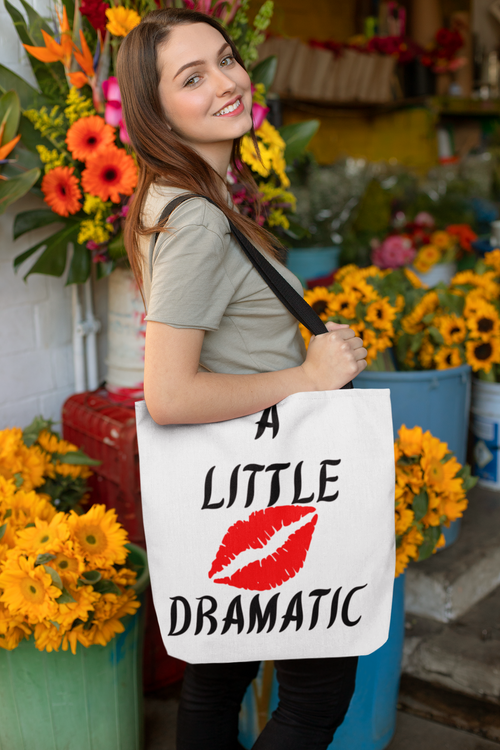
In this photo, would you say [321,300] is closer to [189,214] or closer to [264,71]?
[264,71]

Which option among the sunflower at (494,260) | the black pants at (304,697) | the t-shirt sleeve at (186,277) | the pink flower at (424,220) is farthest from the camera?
the pink flower at (424,220)

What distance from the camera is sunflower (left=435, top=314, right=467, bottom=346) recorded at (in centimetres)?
184

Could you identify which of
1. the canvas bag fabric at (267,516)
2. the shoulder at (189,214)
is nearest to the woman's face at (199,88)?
the shoulder at (189,214)

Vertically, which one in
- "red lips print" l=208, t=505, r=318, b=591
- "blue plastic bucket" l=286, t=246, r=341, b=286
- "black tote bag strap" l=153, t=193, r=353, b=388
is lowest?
"red lips print" l=208, t=505, r=318, b=591

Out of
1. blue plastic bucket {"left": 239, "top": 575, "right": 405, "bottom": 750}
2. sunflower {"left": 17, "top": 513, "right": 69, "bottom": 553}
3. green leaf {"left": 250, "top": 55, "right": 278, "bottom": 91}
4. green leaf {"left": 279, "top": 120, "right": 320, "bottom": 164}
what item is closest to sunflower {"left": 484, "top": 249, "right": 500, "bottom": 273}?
green leaf {"left": 279, "top": 120, "right": 320, "bottom": 164}

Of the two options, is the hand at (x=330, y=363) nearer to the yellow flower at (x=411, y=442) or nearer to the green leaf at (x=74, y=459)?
the yellow flower at (x=411, y=442)

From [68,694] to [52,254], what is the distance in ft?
3.04

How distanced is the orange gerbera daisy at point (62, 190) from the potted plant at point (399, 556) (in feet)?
2.85

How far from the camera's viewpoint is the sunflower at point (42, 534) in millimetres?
1130

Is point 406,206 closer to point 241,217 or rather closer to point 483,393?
point 483,393

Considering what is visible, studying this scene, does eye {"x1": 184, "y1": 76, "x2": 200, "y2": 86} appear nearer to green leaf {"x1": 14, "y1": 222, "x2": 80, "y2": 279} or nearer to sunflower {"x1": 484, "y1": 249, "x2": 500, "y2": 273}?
green leaf {"x1": 14, "y1": 222, "x2": 80, "y2": 279}

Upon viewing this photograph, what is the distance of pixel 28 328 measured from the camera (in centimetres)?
173

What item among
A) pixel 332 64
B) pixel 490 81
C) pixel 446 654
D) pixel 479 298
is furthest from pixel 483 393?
pixel 490 81

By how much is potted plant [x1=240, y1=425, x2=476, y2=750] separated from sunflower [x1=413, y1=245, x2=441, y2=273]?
5.83 ft
